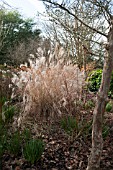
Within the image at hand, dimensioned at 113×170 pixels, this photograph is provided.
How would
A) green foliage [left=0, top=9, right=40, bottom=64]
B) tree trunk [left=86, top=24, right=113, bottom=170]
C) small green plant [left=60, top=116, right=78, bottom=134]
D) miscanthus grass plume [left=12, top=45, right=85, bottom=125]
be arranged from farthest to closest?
1. green foliage [left=0, top=9, right=40, bottom=64]
2. miscanthus grass plume [left=12, top=45, right=85, bottom=125]
3. small green plant [left=60, top=116, right=78, bottom=134]
4. tree trunk [left=86, top=24, right=113, bottom=170]

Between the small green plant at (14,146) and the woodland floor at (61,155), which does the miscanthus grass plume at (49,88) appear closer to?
the woodland floor at (61,155)

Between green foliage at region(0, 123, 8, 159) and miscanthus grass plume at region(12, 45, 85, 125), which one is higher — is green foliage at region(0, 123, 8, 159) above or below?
below

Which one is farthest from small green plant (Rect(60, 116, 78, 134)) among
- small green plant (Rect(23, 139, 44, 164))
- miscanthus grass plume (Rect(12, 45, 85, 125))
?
small green plant (Rect(23, 139, 44, 164))

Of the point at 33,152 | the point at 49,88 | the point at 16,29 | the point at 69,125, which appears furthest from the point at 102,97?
the point at 16,29

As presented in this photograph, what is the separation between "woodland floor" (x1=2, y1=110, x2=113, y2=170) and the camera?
2.77 meters

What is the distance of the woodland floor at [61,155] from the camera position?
109 inches

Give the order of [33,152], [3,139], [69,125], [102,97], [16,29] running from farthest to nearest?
[16,29]
[69,125]
[3,139]
[33,152]
[102,97]

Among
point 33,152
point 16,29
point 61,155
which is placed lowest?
point 61,155

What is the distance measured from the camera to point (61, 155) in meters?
3.03

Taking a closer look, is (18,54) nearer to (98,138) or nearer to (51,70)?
(51,70)

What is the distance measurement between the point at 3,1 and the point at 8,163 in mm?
4387

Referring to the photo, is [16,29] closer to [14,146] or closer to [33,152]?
[14,146]

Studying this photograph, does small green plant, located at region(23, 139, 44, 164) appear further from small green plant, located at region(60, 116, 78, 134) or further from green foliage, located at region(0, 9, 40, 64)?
green foliage, located at region(0, 9, 40, 64)

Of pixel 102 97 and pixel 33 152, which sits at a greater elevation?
pixel 102 97
